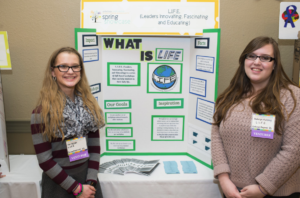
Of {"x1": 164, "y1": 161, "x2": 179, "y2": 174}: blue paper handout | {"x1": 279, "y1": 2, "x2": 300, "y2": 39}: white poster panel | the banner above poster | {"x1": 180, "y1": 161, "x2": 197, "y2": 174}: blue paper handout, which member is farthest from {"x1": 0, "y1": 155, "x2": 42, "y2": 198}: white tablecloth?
{"x1": 279, "y1": 2, "x2": 300, "y2": 39}: white poster panel

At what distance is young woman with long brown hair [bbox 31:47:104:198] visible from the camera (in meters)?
1.37

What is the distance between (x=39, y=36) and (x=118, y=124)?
3.77 feet

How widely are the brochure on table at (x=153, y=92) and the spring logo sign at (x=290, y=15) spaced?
0.68 m

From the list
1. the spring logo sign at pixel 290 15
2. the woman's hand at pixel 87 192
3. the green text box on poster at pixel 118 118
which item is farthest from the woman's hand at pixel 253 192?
the spring logo sign at pixel 290 15

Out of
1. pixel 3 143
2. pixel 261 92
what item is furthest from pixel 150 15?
pixel 3 143

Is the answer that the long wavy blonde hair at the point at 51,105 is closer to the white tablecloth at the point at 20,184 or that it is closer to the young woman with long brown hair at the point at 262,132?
the white tablecloth at the point at 20,184

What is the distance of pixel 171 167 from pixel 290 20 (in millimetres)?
1586

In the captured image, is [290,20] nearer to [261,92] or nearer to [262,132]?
[261,92]

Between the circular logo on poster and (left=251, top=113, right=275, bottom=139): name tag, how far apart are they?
0.95 metres

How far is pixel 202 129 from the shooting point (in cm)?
213

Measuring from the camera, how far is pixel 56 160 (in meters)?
1.45

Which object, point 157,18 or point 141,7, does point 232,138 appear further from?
point 141,7

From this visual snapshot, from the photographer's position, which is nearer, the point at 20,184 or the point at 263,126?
the point at 263,126

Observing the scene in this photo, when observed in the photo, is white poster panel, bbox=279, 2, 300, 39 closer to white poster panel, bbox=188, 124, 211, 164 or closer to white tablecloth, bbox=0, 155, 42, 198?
white poster panel, bbox=188, 124, 211, 164
